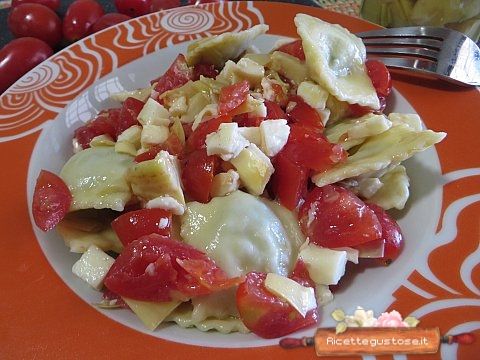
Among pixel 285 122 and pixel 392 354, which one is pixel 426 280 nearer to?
pixel 392 354

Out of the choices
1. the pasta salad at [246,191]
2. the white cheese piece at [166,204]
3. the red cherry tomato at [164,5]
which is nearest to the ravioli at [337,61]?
the pasta salad at [246,191]

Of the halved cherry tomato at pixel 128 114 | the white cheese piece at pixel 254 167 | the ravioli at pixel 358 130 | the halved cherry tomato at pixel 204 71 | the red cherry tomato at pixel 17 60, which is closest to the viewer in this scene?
the white cheese piece at pixel 254 167

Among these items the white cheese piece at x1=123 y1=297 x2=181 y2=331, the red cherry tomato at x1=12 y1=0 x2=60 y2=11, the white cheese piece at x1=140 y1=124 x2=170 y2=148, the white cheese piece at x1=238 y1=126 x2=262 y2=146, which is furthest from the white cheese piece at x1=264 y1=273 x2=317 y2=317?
the red cherry tomato at x1=12 y1=0 x2=60 y2=11

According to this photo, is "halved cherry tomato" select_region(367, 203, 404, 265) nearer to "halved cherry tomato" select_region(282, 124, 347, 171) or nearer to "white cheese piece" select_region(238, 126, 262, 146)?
"halved cherry tomato" select_region(282, 124, 347, 171)

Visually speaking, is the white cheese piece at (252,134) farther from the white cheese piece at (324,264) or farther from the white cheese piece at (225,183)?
the white cheese piece at (324,264)

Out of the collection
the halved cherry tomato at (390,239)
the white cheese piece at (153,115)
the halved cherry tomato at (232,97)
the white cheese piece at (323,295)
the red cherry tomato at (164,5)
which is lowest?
the white cheese piece at (323,295)

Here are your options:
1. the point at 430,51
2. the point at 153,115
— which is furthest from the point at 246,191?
the point at 430,51

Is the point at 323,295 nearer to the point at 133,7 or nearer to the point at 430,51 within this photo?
the point at 430,51
